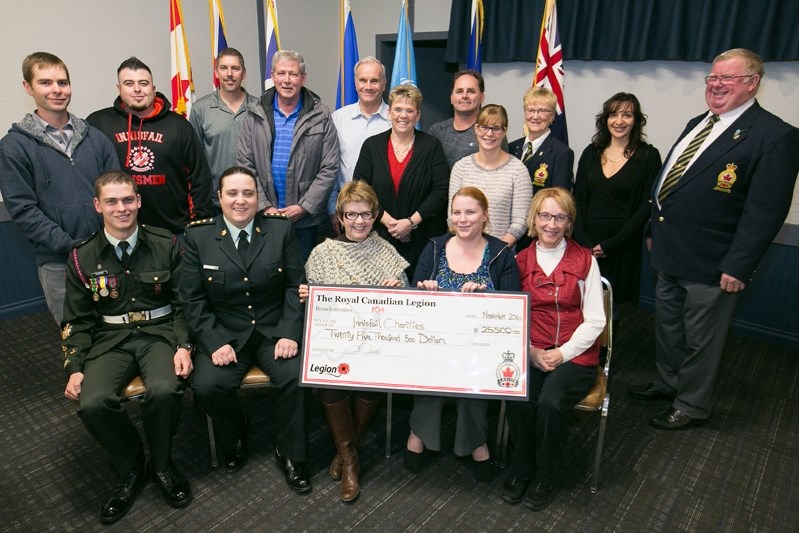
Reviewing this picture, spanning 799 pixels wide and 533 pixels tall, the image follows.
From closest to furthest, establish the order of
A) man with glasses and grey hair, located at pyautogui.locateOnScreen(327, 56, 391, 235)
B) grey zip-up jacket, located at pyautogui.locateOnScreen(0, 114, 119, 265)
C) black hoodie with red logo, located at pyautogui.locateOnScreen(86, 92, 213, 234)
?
1. grey zip-up jacket, located at pyautogui.locateOnScreen(0, 114, 119, 265)
2. black hoodie with red logo, located at pyautogui.locateOnScreen(86, 92, 213, 234)
3. man with glasses and grey hair, located at pyautogui.locateOnScreen(327, 56, 391, 235)

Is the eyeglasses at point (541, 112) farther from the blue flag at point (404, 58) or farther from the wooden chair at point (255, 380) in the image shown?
the wooden chair at point (255, 380)

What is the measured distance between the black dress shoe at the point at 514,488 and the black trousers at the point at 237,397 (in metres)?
0.97

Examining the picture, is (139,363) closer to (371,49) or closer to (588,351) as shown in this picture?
(588,351)

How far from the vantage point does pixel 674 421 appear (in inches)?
122

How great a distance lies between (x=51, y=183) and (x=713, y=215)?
3554 mm

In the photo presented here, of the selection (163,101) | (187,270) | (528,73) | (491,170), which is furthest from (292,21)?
(187,270)

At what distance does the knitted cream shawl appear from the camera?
2.71 metres

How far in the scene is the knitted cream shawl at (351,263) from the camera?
106 inches

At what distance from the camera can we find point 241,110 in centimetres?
378

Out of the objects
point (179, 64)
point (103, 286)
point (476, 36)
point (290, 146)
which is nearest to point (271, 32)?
point (179, 64)

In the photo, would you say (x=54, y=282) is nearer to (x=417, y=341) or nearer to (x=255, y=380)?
(x=255, y=380)

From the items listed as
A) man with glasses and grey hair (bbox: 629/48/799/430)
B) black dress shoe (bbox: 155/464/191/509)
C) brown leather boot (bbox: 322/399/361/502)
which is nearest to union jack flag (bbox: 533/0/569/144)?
man with glasses and grey hair (bbox: 629/48/799/430)

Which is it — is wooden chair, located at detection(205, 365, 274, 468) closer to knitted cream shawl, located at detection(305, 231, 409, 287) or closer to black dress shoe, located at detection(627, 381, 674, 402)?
knitted cream shawl, located at detection(305, 231, 409, 287)

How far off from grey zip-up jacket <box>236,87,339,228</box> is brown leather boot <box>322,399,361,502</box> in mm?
1385
